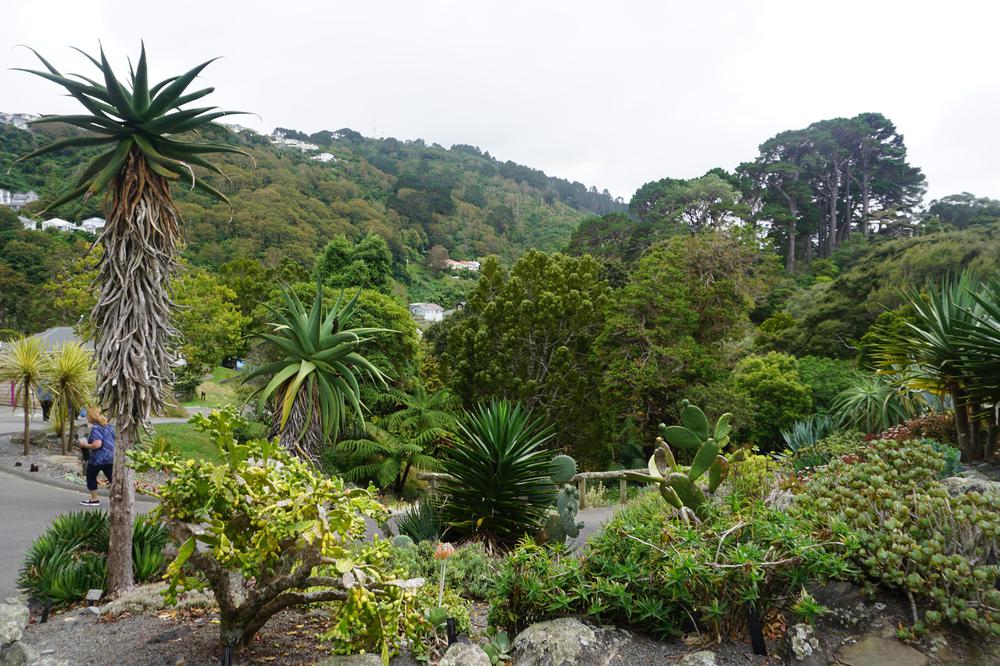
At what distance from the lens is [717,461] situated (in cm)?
570

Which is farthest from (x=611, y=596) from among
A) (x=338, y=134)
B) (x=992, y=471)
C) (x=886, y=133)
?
(x=338, y=134)

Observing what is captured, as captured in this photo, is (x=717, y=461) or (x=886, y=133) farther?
(x=886, y=133)

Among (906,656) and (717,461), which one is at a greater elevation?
(717,461)

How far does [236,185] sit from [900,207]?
7585 centimetres

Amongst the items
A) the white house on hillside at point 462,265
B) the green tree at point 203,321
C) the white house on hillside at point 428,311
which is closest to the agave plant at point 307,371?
the green tree at point 203,321

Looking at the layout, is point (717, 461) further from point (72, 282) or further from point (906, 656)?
point (72, 282)

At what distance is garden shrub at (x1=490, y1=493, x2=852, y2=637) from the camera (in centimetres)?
356

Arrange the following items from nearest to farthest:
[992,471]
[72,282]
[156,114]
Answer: [156,114] → [992,471] → [72,282]

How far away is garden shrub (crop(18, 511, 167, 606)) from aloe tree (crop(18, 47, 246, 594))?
29cm

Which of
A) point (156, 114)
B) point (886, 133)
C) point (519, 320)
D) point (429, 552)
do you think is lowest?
point (429, 552)

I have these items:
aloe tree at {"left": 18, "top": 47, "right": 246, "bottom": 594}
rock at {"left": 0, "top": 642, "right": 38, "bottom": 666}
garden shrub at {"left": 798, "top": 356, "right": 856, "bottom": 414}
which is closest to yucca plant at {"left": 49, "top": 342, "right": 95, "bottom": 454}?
aloe tree at {"left": 18, "top": 47, "right": 246, "bottom": 594}

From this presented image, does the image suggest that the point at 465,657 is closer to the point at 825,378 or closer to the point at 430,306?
the point at 825,378

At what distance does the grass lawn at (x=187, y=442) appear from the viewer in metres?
16.2

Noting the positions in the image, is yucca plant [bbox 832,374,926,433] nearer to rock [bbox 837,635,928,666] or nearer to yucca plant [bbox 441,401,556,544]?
yucca plant [bbox 441,401,556,544]
